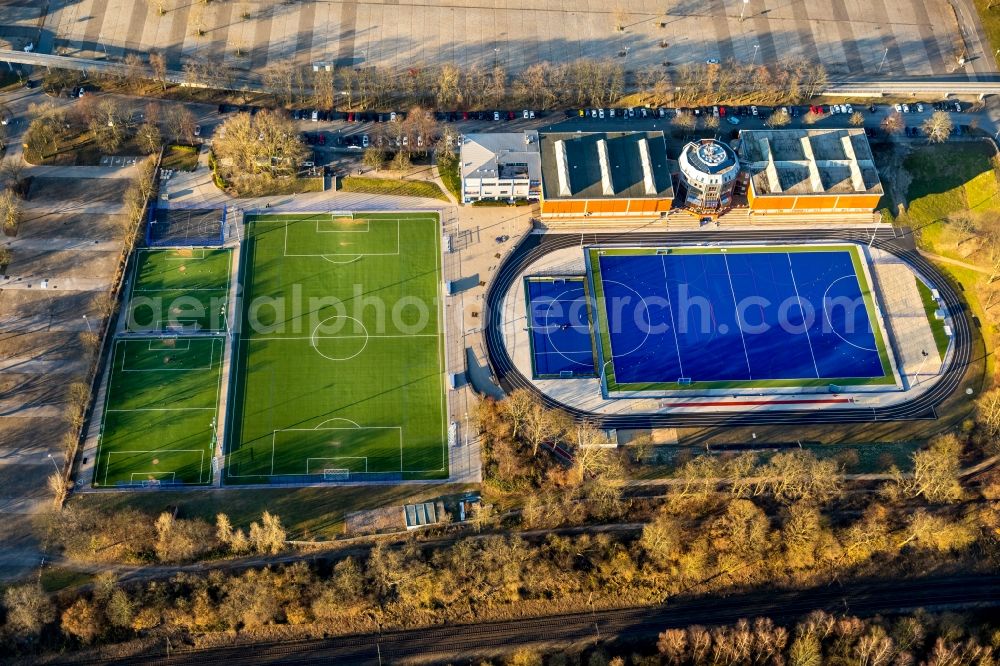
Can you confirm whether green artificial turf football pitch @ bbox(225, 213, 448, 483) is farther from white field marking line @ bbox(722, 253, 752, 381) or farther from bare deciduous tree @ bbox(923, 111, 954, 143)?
bare deciduous tree @ bbox(923, 111, 954, 143)

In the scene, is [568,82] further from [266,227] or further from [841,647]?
[841,647]

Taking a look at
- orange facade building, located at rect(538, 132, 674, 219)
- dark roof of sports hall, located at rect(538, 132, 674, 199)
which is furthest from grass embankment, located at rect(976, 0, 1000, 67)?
orange facade building, located at rect(538, 132, 674, 219)

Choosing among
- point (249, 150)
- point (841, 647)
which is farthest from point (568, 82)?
point (841, 647)

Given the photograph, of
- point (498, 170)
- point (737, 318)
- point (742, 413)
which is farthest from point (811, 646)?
point (498, 170)

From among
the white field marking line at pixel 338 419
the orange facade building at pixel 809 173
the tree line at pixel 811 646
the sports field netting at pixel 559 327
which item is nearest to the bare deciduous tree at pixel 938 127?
the orange facade building at pixel 809 173

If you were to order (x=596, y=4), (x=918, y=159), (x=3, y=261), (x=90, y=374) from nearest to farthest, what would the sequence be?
1. (x=90, y=374)
2. (x=3, y=261)
3. (x=918, y=159)
4. (x=596, y=4)

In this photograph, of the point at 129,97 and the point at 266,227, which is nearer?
the point at 266,227

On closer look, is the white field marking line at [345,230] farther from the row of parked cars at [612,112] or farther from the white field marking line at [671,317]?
the white field marking line at [671,317]
